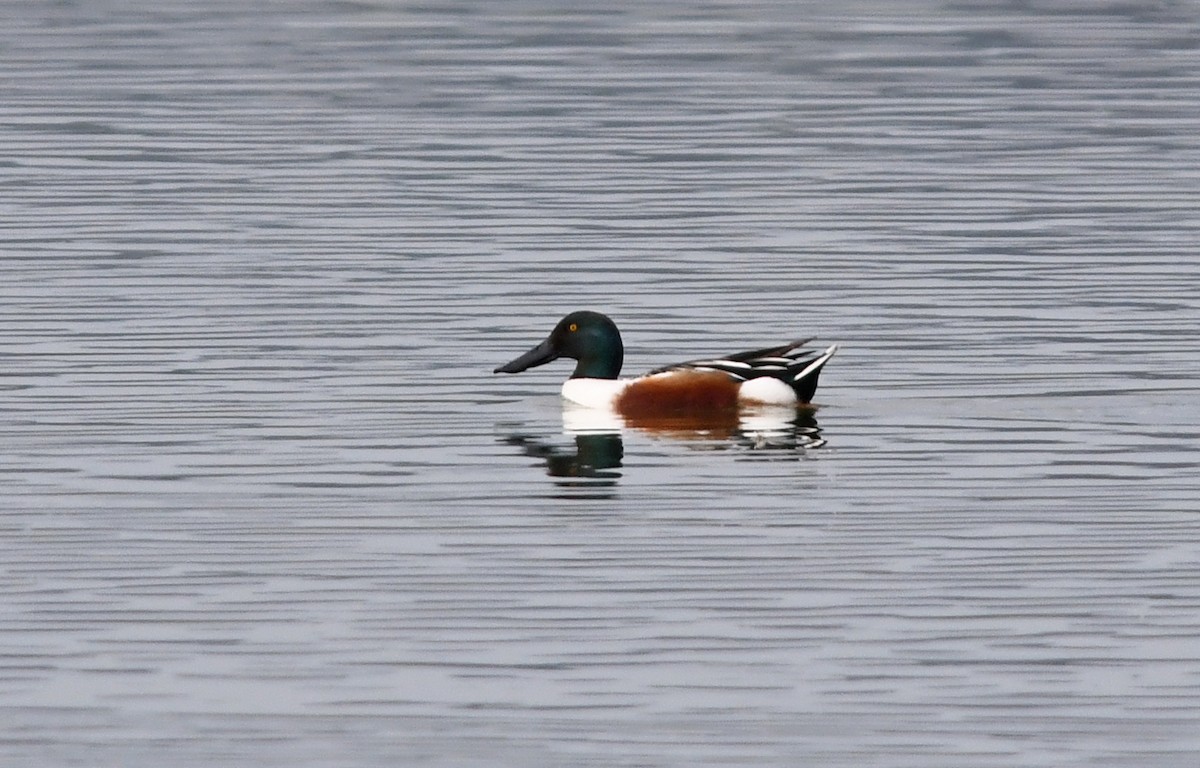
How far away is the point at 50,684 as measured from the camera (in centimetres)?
1029

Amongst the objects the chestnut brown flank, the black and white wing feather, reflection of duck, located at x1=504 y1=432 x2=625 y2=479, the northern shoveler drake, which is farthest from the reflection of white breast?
reflection of duck, located at x1=504 y1=432 x2=625 y2=479

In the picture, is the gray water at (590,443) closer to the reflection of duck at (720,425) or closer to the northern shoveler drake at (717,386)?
the reflection of duck at (720,425)

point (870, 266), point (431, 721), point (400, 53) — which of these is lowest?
point (431, 721)

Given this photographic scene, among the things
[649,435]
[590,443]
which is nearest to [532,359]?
[649,435]

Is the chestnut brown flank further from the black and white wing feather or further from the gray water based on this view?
the gray water

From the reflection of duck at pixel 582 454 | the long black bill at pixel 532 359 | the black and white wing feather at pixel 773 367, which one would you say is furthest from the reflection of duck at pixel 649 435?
the long black bill at pixel 532 359

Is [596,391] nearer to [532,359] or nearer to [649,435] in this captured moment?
[532,359]

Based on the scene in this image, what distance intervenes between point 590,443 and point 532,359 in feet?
5.50

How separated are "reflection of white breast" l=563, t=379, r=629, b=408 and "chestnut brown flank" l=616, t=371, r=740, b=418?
0.21m

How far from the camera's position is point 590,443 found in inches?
604

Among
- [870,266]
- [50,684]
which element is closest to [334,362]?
[870,266]

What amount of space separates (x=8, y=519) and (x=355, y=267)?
841 centimetres

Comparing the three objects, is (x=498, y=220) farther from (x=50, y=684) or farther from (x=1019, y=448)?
(x=50, y=684)

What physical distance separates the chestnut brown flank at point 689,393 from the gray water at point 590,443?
58cm
